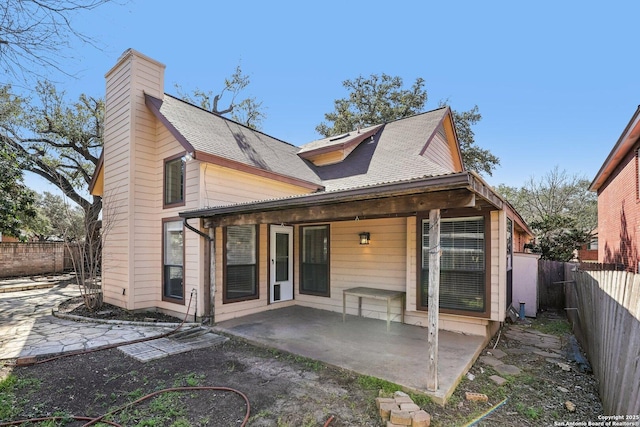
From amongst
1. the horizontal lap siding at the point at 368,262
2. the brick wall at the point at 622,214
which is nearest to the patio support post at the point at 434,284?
the horizontal lap siding at the point at 368,262

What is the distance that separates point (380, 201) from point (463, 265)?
2675mm

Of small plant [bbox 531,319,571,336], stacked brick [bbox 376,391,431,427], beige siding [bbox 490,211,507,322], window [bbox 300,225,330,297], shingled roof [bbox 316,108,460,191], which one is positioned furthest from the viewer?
shingled roof [bbox 316,108,460,191]

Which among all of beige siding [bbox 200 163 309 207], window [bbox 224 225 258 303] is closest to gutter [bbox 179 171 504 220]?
beige siding [bbox 200 163 309 207]

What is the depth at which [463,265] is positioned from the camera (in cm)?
548

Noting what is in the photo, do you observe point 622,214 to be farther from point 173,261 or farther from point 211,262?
point 173,261

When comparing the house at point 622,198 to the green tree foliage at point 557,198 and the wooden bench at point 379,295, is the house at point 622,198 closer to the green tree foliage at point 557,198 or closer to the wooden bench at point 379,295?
the wooden bench at point 379,295

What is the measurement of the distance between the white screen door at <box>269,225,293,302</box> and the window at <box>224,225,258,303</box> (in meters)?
0.48

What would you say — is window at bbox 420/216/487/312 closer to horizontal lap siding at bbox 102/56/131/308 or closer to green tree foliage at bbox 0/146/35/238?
horizontal lap siding at bbox 102/56/131/308

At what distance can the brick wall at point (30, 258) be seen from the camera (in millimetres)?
12688

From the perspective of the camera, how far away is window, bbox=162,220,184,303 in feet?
21.9

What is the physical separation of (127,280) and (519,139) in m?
25.1

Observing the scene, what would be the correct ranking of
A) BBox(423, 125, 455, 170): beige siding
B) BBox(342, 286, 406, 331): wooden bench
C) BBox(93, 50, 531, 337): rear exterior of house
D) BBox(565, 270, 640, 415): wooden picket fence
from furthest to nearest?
BBox(423, 125, 455, 170): beige siding < BBox(342, 286, 406, 331): wooden bench < BBox(93, 50, 531, 337): rear exterior of house < BBox(565, 270, 640, 415): wooden picket fence

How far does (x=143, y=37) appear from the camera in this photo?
19.2 feet

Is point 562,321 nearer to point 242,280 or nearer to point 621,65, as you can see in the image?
point 242,280
